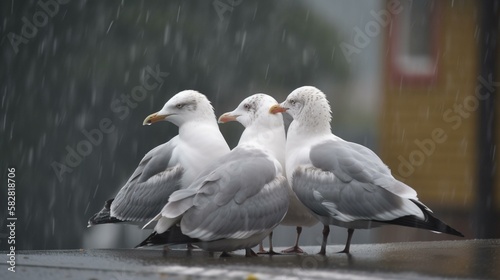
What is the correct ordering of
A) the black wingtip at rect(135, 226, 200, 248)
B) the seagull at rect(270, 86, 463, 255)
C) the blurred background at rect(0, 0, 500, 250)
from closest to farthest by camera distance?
the black wingtip at rect(135, 226, 200, 248) → the seagull at rect(270, 86, 463, 255) → the blurred background at rect(0, 0, 500, 250)

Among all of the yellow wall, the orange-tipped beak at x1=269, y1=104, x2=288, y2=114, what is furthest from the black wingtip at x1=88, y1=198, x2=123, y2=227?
the yellow wall

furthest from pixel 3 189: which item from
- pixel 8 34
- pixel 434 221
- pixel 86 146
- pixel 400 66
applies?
pixel 434 221

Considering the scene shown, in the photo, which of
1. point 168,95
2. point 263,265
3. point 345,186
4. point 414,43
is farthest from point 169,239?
point 414,43

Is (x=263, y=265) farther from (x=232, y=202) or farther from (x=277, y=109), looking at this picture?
(x=277, y=109)

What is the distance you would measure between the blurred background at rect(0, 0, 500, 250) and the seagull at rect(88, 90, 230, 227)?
507 cm

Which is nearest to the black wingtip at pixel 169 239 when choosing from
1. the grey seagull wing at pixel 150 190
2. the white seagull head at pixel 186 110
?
the grey seagull wing at pixel 150 190

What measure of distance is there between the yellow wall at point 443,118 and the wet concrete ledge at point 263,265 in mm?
5532

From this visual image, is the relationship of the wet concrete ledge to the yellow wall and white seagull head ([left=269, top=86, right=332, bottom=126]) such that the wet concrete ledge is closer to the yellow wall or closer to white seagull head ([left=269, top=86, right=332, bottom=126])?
white seagull head ([left=269, top=86, right=332, bottom=126])

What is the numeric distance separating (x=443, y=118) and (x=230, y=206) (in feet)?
22.3

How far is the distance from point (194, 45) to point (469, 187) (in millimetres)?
3675

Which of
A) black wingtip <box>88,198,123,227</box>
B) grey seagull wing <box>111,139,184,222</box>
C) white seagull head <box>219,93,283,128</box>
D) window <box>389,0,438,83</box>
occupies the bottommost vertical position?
black wingtip <box>88,198,123,227</box>

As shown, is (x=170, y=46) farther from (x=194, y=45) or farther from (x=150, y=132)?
(x=150, y=132)

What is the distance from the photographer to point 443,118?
11.3 m

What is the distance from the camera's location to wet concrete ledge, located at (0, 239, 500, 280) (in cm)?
426
